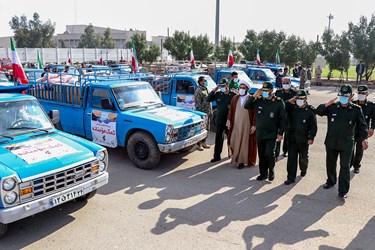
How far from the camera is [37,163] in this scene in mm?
4449

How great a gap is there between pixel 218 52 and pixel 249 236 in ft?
99.1

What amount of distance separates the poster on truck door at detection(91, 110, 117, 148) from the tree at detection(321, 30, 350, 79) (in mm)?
24599

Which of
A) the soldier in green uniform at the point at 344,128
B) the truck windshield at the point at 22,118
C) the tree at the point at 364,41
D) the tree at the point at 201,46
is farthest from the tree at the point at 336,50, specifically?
the truck windshield at the point at 22,118

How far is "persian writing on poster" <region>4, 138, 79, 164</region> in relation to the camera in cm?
459

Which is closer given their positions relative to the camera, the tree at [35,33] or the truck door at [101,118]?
the truck door at [101,118]

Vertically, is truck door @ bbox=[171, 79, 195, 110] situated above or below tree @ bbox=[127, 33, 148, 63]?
A: below

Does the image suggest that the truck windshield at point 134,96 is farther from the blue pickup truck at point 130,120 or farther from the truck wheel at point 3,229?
the truck wheel at point 3,229

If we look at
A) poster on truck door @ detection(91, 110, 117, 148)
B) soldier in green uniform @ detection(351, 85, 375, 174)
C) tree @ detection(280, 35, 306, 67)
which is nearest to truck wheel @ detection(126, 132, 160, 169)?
poster on truck door @ detection(91, 110, 117, 148)

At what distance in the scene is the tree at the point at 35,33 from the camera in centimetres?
6162

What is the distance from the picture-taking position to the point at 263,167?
668cm

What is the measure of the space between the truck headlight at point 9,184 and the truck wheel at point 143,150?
324 cm

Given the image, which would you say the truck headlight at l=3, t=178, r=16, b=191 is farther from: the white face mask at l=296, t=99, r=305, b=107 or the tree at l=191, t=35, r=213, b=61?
the tree at l=191, t=35, r=213, b=61

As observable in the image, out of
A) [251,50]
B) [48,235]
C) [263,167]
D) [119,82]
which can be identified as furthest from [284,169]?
[251,50]

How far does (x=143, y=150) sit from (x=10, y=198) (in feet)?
11.1
